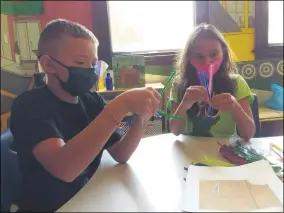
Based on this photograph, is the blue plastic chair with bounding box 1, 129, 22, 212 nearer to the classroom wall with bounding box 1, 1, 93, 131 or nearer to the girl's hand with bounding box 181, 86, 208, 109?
the girl's hand with bounding box 181, 86, 208, 109

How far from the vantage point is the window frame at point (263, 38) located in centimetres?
263

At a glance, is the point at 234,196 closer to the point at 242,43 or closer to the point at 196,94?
the point at 196,94

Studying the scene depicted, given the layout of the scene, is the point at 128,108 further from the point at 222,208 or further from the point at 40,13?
the point at 40,13

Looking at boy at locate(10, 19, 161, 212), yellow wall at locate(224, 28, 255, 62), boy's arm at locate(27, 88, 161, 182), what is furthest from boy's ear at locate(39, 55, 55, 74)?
yellow wall at locate(224, 28, 255, 62)

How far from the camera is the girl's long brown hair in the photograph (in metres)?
1.35

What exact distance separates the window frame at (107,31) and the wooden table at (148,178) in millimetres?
1451

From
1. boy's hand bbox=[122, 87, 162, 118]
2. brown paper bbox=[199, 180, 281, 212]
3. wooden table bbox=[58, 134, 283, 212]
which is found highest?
boy's hand bbox=[122, 87, 162, 118]

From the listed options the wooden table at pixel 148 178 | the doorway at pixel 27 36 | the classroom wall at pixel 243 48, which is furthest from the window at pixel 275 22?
the wooden table at pixel 148 178

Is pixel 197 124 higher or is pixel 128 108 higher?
pixel 128 108

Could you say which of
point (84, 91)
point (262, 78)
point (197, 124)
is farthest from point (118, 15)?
point (84, 91)

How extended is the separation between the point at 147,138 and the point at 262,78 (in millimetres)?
1814

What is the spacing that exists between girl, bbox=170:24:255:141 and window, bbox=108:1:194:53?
1.19 metres

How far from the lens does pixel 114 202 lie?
2.37 ft

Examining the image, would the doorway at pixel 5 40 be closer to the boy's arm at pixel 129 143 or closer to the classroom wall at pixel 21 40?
the classroom wall at pixel 21 40
